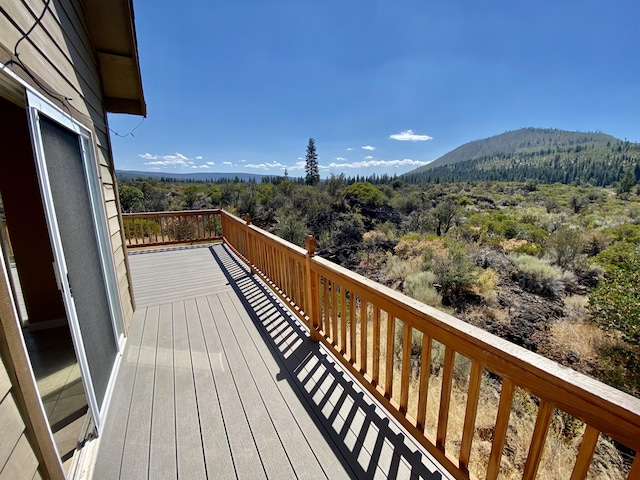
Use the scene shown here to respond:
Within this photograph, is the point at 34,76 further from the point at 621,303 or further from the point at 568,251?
the point at 568,251

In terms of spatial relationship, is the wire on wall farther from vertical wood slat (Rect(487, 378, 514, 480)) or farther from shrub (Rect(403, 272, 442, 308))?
shrub (Rect(403, 272, 442, 308))

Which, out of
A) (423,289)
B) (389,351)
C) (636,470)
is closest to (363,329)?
(389,351)

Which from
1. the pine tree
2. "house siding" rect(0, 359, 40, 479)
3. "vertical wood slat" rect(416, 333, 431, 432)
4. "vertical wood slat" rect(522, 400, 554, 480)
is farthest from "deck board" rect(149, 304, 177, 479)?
the pine tree

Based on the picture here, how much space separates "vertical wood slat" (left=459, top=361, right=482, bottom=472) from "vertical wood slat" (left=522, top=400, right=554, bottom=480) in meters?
0.20

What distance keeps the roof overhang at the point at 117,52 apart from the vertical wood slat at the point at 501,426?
3.82 meters

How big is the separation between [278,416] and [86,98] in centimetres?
301

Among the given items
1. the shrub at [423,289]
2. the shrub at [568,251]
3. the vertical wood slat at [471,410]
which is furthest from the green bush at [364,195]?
the vertical wood slat at [471,410]

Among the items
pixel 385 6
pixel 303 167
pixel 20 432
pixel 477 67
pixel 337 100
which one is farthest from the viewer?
pixel 303 167

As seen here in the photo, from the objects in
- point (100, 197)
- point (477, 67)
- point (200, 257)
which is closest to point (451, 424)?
point (100, 197)

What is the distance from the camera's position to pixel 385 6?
244 inches

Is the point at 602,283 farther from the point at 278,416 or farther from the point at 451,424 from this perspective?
the point at 278,416

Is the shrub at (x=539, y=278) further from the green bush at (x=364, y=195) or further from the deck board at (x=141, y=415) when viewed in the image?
the green bush at (x=364, y=195)

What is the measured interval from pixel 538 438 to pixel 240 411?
168 centimetres

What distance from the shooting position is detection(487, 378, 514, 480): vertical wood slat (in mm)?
1068
